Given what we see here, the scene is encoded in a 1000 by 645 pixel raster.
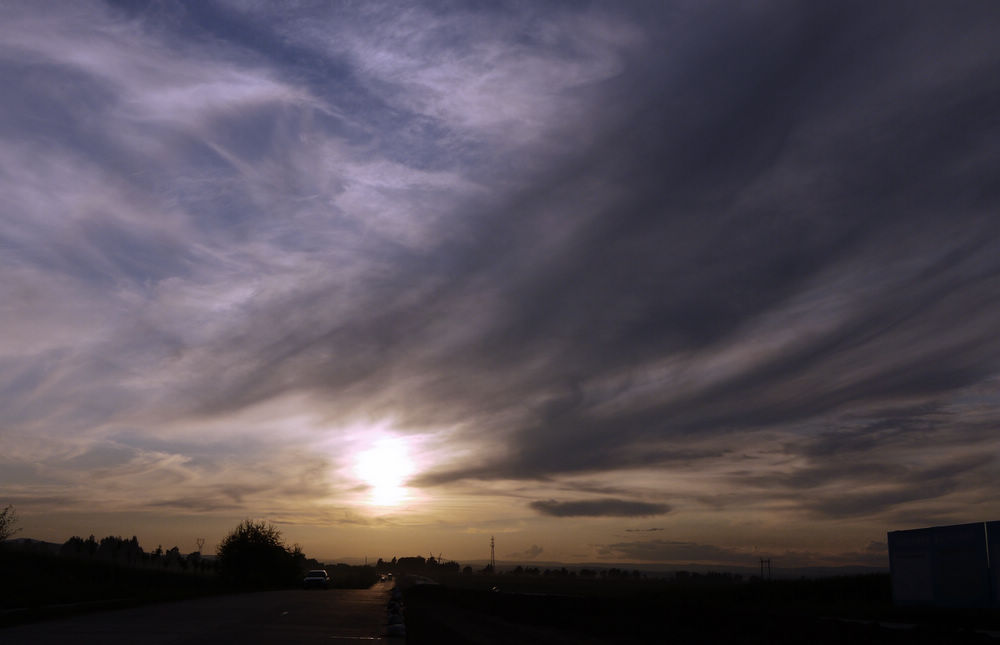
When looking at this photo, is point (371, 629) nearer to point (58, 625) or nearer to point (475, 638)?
point (475, 638)

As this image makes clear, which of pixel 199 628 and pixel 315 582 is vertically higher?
pixel 199 628

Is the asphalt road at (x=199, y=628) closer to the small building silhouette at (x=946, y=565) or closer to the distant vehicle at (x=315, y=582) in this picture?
the small building silhouette at (x=946, y=565)

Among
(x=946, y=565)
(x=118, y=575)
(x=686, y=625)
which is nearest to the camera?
(x=686, y=625)

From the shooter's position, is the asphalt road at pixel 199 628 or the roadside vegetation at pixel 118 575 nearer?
the asphalt road at pixel 199 628

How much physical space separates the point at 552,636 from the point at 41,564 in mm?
43476

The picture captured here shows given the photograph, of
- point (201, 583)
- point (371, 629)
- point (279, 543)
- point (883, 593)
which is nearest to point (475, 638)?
point (371, 629)

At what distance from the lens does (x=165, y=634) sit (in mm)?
24266

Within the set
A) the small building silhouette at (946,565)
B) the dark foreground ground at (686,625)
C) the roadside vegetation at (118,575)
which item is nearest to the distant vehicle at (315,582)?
the roadside vegetation at (118,575)

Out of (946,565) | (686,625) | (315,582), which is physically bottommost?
(315,582)

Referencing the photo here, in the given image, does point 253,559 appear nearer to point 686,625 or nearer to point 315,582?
point 315,582

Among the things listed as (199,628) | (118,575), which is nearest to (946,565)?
(199,628)

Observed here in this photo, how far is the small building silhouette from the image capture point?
1486 inches

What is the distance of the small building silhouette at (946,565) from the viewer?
37.8m

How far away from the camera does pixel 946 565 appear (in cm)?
4028
